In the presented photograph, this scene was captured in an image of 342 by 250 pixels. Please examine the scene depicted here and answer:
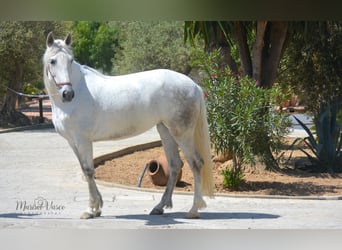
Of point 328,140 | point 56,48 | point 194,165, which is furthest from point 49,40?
point 328,140

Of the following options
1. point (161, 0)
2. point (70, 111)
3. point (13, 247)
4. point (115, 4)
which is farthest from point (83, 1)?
point (13, 247)

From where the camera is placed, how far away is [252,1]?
7223mm

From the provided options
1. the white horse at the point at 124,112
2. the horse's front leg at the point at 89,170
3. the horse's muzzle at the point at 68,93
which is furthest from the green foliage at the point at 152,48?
the horse's muzzle at the point at 68,93

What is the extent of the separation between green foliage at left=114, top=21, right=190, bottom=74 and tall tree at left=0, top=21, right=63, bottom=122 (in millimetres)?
1071

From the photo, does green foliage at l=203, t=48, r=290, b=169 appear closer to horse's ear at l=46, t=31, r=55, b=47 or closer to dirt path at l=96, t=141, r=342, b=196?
dirt path at l=96, t=141, r=342, b=196

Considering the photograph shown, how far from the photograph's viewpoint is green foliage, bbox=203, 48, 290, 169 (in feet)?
24.9

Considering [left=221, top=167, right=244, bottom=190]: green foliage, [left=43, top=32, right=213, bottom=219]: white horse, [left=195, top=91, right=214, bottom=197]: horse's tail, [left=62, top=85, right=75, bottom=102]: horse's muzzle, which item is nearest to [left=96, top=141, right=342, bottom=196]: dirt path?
[left=221, top=167, right=244, bottom=190]: green foliage

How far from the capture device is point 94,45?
7.69 meters

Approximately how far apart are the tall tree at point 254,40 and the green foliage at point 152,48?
83 centimetres

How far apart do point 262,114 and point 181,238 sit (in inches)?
91.4

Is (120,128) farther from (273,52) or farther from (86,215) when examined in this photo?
(273,52)

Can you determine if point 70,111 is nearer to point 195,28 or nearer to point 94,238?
point 94,238

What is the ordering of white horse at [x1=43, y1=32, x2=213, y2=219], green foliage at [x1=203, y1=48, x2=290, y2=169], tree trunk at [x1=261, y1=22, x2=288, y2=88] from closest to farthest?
white horse at [x1=43, y1=32, x2=213, y2=219], green foliage at [x1=203, y1=48, x2=290, y2=169], tree trunk at [x1=261, y1=22, x2=288, y2=88]

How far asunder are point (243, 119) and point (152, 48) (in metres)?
3.92
